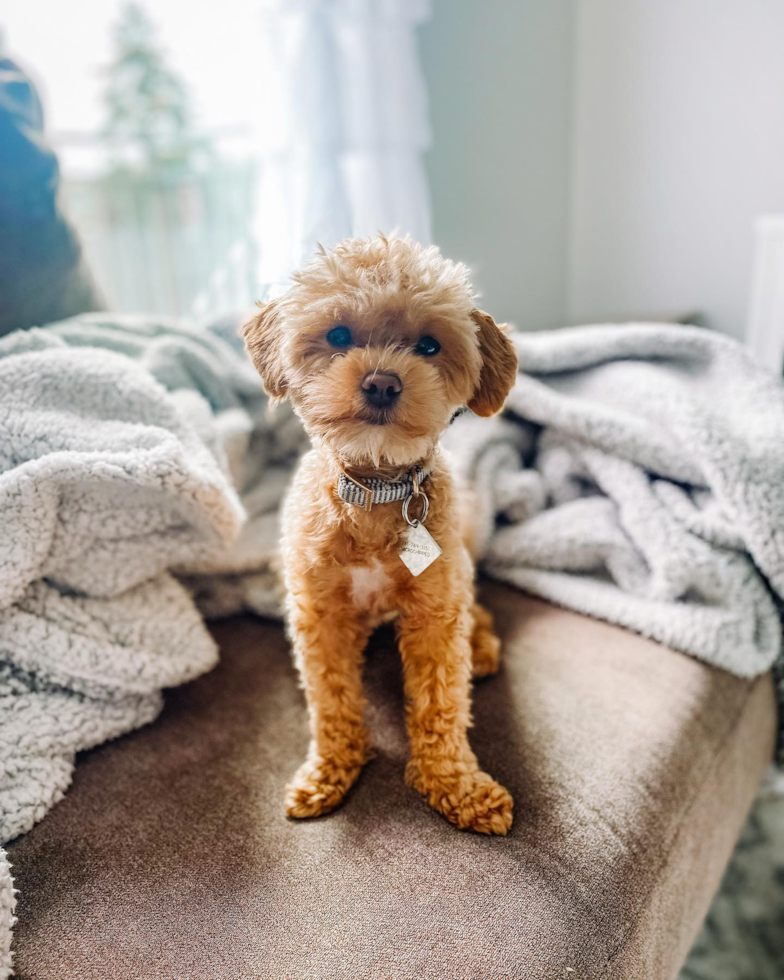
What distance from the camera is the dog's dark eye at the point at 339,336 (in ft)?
2.52

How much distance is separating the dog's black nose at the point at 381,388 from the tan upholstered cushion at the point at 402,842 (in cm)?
50

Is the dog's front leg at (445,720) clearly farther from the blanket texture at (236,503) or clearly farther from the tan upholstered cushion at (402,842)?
the blanket texture at (236,503)

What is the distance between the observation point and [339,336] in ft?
2.53

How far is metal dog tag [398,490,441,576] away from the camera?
0.83 meters

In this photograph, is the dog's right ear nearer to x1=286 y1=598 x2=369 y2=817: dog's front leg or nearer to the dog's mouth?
the dog's mouth

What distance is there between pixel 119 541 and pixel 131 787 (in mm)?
349

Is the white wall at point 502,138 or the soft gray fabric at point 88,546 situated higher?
the white wall at point 502,138

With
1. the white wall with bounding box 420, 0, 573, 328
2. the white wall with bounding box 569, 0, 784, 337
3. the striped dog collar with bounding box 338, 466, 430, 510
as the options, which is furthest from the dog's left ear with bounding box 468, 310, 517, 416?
the white wall with bounding box 569, 0, 784, 337

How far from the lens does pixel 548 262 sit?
7.71 feet

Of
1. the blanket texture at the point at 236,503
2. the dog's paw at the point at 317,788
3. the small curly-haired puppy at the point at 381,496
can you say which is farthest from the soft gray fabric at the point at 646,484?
the dog's paw at the point at 317,788

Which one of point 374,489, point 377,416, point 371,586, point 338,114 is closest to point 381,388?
point 377,416

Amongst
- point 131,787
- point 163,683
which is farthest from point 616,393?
point 131,787

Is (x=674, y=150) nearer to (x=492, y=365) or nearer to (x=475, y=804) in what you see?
(x=492, y=365)

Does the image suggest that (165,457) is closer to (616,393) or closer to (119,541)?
(119,541)
